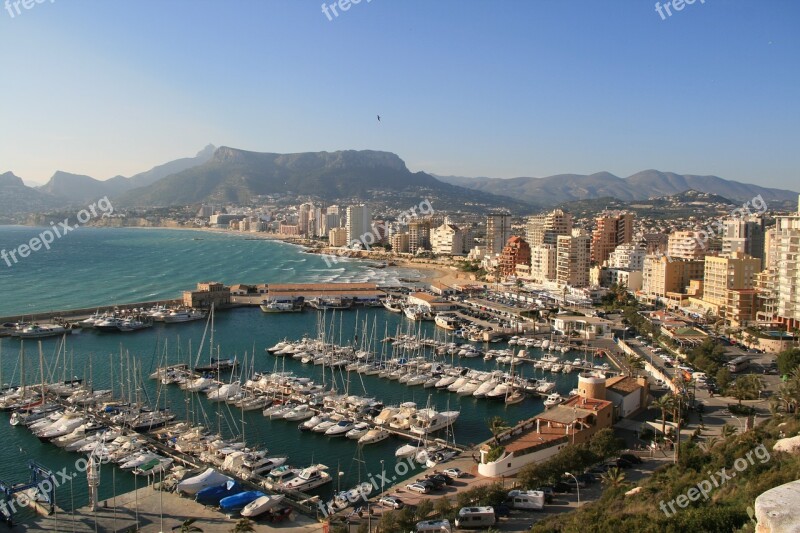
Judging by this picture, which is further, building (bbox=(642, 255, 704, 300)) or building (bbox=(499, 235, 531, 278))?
building (bbox=(499, 235, 531, 278))

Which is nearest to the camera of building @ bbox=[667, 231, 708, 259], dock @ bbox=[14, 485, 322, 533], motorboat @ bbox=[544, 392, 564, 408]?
dock @ bbox=[14, 485, 322, 533]

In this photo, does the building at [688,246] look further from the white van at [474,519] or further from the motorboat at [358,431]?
the white van at [474,519]

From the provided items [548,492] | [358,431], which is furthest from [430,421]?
[548,492]

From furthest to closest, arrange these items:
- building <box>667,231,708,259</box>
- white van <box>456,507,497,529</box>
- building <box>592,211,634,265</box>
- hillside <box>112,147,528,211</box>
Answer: hillside <box>112,147,528,211</box> < building <box>592,211,634,265</box> < building <box>667,231,708,259</box> < white van <box>456,507,497,529</box>

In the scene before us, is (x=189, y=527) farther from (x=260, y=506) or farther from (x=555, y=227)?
(x=555, y=227)

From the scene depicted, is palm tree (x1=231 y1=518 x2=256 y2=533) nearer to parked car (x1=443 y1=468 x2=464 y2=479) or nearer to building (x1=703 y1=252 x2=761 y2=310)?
parked car (x1=443 y1=468 x2=464 y2=479)

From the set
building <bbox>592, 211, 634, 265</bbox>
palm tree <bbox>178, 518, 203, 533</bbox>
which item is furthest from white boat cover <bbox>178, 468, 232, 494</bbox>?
building <bbox>592, 211, 634, 265</bbox>

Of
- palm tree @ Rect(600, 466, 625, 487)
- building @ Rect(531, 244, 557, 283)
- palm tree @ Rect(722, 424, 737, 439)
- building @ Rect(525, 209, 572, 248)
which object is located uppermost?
building @ Rect(525, 209, 572, 248)
